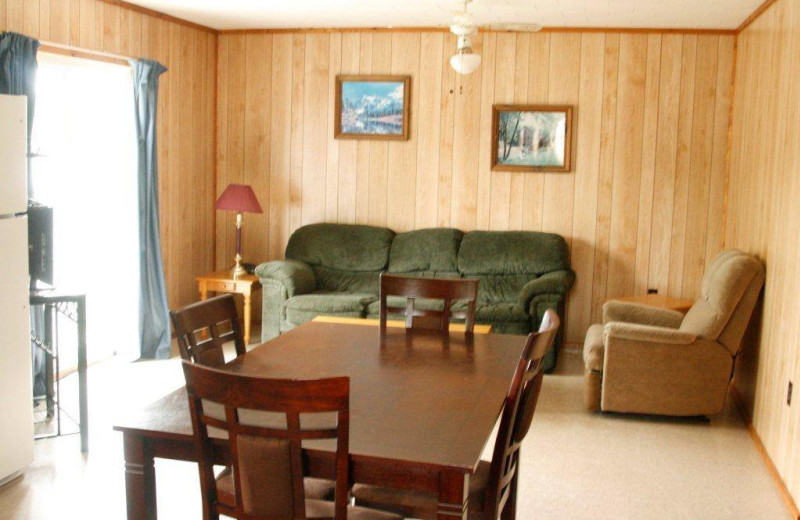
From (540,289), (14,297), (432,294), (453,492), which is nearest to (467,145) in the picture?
(540,289)

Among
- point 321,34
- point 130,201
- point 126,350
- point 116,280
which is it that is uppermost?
point 321,34

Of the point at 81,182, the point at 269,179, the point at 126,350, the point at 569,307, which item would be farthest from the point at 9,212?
the point at 569,307

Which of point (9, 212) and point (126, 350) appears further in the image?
point (126, 350)

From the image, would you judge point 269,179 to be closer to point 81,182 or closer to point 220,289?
point 220,289

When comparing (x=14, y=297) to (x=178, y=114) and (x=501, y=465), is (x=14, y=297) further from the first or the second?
(x=178, y=114)

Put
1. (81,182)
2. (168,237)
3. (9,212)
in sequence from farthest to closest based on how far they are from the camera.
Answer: (168,237) → (81,182) → (9,212)

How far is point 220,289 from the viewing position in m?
6.60

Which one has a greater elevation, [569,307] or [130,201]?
[130,201]

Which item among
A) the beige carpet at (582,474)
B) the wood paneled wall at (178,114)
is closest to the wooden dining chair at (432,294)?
the beige carpet at (582,474)

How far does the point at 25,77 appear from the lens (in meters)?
4.76

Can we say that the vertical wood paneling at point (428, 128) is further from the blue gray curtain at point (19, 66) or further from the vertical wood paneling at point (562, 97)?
the blue gray curtain at point (19, 66)

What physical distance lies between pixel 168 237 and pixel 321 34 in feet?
6.59

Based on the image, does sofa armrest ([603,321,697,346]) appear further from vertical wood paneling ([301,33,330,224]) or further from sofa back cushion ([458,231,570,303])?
vertical wood paneling ([301,33,330,224])

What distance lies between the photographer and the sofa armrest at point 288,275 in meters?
6.26
